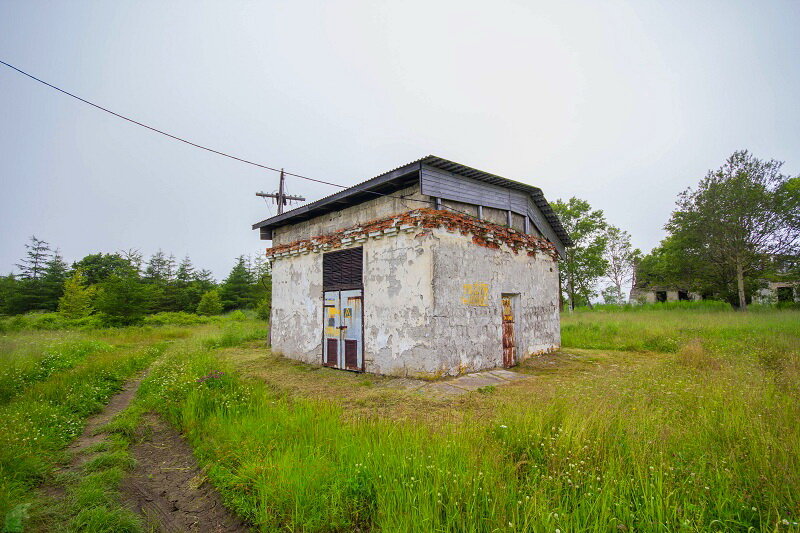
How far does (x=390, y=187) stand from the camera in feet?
29.0

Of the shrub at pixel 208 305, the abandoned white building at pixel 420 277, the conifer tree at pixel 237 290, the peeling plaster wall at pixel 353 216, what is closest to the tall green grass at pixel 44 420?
the abandoned white building at pixel 420 277

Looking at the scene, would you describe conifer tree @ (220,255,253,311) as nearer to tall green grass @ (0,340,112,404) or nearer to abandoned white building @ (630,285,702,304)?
tall green grass @ (0,340,112,404)

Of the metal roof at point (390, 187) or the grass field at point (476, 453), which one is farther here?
the metal roof at point (390, 187)

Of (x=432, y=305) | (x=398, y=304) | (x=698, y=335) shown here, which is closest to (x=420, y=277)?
(x=432, y=305)

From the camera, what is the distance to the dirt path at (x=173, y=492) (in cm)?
297

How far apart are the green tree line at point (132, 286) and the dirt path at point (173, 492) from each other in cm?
2175

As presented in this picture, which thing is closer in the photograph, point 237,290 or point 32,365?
point 32,365

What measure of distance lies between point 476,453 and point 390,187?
22.8 feet

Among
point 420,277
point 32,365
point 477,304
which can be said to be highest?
point 420,277

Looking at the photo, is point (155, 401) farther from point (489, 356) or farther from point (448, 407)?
point (489, 356)

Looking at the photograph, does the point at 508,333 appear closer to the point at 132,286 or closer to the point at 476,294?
the point at 476,294

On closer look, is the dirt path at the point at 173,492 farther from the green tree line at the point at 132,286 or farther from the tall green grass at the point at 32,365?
the green tree line at the point at 132,286

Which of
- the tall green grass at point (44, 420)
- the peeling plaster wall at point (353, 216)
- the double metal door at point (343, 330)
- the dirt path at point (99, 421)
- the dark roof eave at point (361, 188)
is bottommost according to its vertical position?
the dirt path at point (99, 421)

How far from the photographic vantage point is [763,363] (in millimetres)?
6852
